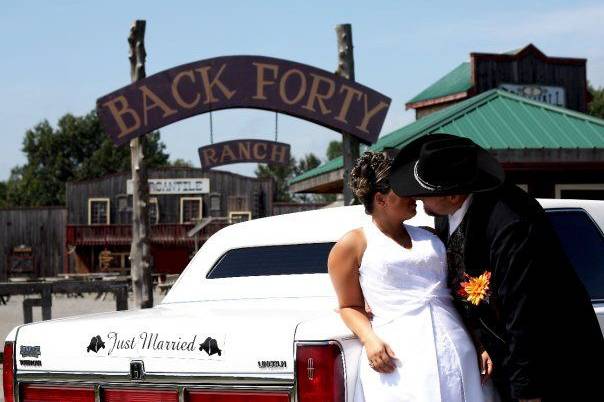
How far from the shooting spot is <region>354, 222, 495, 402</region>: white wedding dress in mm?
3738

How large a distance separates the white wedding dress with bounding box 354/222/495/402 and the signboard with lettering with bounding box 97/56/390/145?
999 cm

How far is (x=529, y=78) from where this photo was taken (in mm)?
25500

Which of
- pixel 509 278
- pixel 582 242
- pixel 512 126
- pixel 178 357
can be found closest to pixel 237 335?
pixel 178 357

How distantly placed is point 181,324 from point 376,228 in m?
0.85

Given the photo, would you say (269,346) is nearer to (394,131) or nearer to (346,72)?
(346,72)

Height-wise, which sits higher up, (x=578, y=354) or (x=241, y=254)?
(x=241, y=254)

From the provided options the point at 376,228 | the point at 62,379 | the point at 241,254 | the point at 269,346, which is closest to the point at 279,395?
the point at 269,346

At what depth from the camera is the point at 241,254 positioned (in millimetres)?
5641

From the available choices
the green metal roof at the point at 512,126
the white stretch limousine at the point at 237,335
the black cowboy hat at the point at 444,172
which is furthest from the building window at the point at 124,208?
the black cowboy hat at the point at 444,172

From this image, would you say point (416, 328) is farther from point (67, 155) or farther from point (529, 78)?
point (67, 155)

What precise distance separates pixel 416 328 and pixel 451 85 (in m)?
23.6

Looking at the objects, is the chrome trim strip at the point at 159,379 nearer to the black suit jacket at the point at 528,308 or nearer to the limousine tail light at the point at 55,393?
the limousine tail light at the point at 55,393

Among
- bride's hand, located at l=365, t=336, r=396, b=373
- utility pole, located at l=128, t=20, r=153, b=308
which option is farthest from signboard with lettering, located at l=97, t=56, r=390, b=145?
bride's hand, located at l=365, t=336, r=396, b=373

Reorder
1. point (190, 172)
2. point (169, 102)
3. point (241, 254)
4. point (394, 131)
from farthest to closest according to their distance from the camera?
1. point (190, 172)
2. point (394, 131)
3. point (169, 102)
4. point (241, 254)
